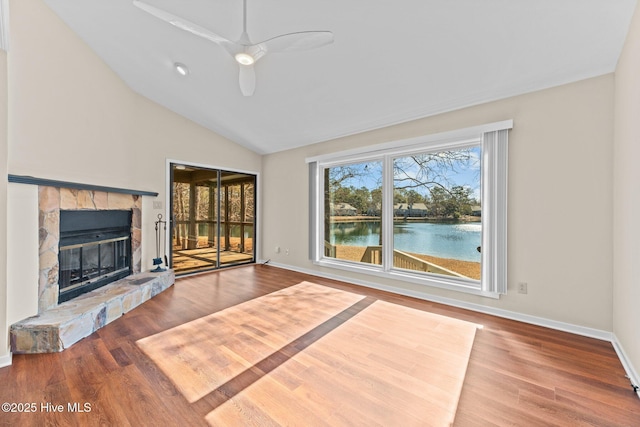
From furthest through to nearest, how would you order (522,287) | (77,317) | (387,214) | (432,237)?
(387,214)
(432,237)
(522,287)
(77,317)

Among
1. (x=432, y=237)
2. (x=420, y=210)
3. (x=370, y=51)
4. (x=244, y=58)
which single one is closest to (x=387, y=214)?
(x=420, y=210)

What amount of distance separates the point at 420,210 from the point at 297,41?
2.71 meters

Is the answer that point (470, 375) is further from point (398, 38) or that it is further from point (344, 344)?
point (398, 38)

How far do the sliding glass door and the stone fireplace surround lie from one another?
50.5 inches

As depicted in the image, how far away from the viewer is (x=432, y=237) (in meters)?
3.74

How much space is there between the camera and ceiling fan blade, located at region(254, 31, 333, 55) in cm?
204

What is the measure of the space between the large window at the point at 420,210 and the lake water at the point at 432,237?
0.01m

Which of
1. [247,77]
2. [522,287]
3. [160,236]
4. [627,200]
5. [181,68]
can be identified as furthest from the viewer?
[160,236]

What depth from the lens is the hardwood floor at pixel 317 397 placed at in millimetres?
1542

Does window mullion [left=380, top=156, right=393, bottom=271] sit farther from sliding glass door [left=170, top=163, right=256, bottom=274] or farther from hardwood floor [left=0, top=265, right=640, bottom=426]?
sliding glass door [left=170, top=163, right=256, bottom=274]

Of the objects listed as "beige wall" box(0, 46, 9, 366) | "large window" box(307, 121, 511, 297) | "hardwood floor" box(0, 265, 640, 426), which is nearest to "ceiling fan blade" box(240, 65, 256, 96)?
"beige wall" box(0, 46, 9, 366)

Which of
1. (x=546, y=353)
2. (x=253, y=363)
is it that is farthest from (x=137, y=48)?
(x=546, y=353)

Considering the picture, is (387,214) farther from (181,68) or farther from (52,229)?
(52,229)

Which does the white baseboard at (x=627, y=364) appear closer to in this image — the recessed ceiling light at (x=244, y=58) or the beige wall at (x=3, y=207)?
the recessed ceiling light at (x=244, y=58)
